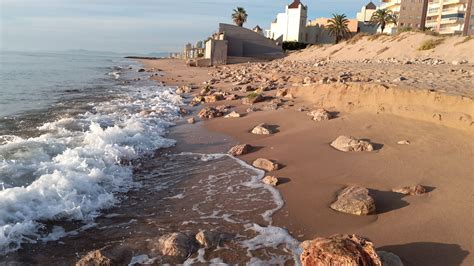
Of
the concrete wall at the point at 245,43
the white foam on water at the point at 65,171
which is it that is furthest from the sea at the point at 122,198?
the concrete wall at the point at 245,43

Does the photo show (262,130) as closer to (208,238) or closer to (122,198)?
(122,198)

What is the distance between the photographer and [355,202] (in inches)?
221

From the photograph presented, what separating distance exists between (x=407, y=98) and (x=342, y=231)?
20.2ft

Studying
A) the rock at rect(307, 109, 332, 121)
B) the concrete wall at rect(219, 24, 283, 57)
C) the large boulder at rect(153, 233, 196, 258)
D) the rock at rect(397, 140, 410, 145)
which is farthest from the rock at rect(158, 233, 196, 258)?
the concrete wall at rect(219, 24, 283, 57)

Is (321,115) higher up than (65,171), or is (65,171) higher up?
(321,115)

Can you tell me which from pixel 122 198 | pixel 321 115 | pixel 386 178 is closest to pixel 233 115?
pixel 321 115

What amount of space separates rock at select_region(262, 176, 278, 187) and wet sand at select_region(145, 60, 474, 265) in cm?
19

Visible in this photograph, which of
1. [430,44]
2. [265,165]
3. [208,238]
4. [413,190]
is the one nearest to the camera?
[208,238]

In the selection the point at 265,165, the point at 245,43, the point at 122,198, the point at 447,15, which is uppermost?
the point at 447,15

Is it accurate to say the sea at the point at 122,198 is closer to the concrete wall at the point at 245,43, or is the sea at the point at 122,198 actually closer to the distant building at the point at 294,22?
the concrete wall at the point at 245,43

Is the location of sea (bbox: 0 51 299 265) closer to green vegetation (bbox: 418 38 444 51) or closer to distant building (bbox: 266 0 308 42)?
green vegetation (bbox: 418 38 444 51)

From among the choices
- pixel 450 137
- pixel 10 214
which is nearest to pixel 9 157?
pixel 10 214

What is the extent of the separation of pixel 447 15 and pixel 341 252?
73202 millimetres

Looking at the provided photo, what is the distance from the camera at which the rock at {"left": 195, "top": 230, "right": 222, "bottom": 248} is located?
4897 mm
